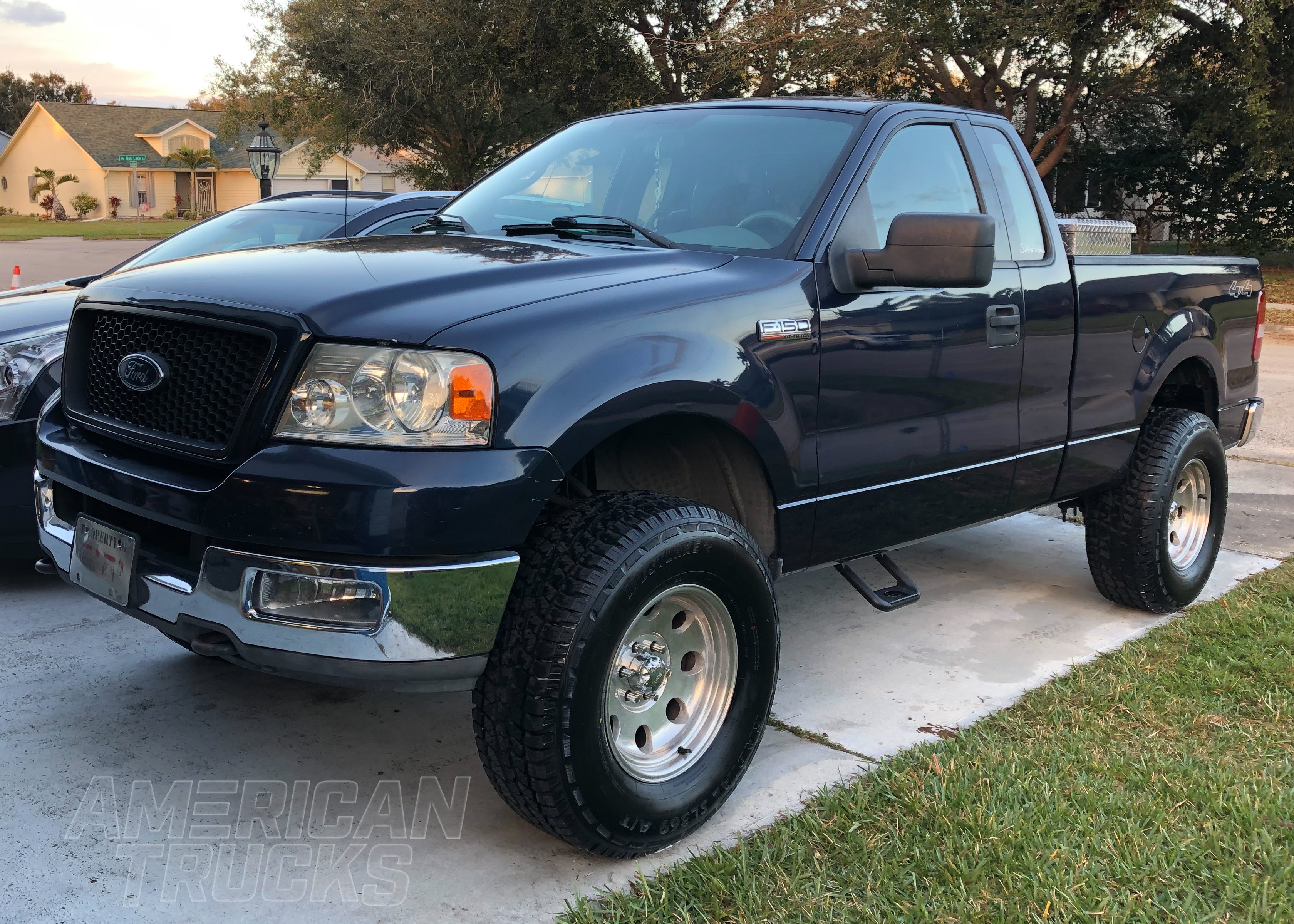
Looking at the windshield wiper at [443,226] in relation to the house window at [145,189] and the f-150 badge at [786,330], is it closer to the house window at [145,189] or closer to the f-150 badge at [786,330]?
the f-150 badge at [786,330]

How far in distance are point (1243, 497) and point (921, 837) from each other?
17.0 ft

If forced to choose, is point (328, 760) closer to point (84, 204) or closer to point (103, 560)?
point (103, 560)

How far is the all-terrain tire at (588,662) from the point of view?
264 cm

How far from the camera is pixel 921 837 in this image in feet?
9.72

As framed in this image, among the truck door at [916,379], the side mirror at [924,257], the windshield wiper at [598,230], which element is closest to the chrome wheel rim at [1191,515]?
the truck door at [916,379]

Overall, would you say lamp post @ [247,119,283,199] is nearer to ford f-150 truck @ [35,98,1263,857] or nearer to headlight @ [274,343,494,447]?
ford f-150 truck @ [35,98,1263,857]

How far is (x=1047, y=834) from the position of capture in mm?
2980

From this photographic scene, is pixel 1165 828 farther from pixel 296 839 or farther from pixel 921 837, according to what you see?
pixel 296 839

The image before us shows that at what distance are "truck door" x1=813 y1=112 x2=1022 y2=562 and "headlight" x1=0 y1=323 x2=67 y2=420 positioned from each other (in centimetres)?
306

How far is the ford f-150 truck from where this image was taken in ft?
8.41

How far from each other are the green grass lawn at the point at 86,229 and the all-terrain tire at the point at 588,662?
Result: 3522cm

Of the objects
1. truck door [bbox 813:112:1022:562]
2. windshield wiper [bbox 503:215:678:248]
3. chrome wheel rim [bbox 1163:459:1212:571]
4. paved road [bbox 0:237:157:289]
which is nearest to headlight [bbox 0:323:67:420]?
windshield wiper [bbox 503:215:678:248]

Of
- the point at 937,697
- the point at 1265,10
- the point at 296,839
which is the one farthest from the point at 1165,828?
the point at 1265,10

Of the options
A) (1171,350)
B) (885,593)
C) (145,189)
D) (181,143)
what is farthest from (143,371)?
(181,143)
